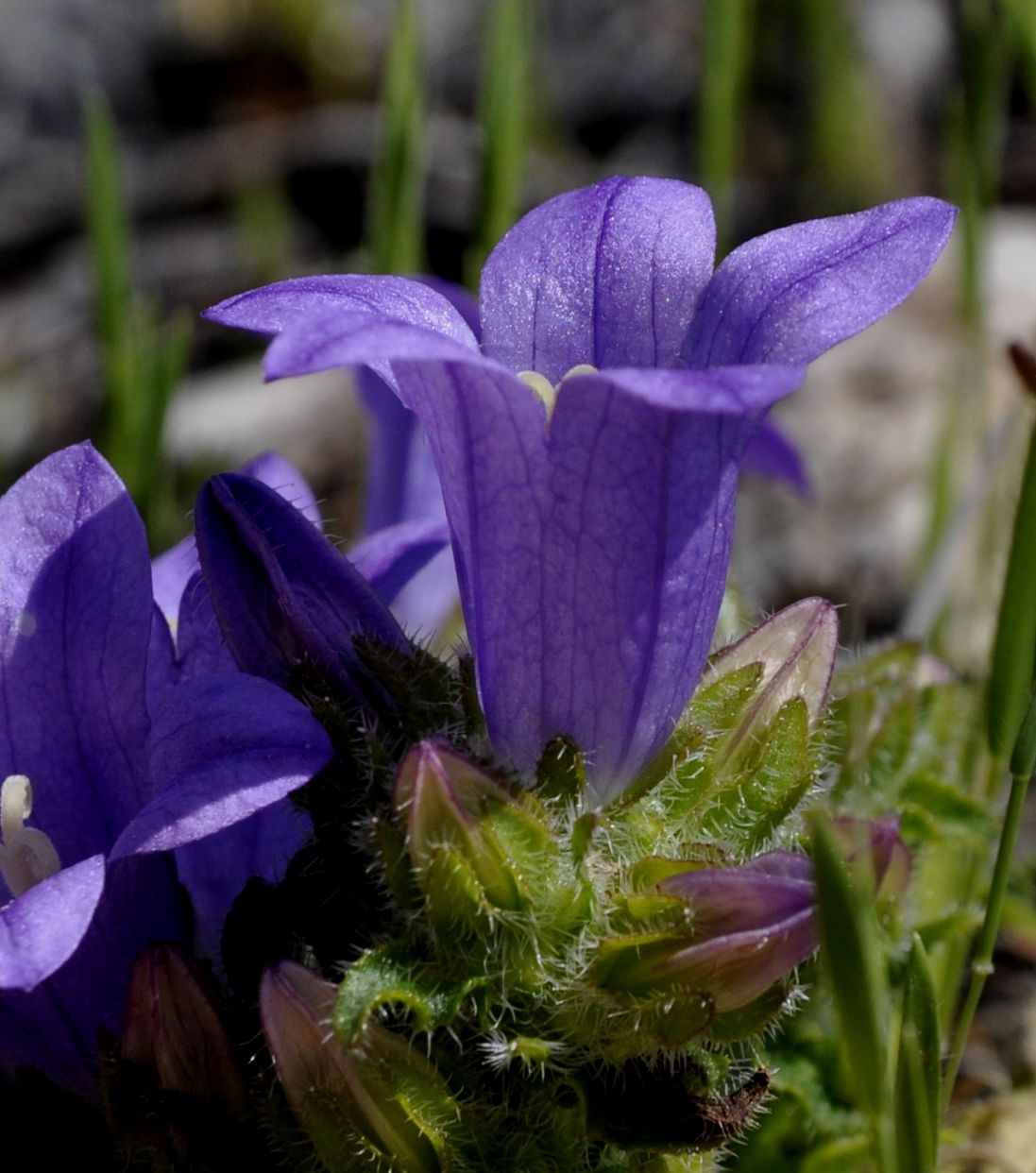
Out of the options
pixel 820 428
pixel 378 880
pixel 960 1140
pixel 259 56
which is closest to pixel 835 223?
pixel 378 880

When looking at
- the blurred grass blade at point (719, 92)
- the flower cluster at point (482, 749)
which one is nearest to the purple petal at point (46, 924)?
the flower cluster at point (482, 749)

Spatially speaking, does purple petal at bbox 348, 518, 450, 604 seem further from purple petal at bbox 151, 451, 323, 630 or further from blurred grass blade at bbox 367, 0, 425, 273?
blurred grass blade at bbox 367, 0, 425, 273

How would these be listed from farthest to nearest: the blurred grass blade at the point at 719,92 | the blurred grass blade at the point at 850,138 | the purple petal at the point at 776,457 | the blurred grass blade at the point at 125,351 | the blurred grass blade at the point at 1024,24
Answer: the blurred grass blade at the point at 850,138 < the blurred grass blade at the point at 719,92 < the blurred grass blade at the point at 125,351 < the blurred grass blade at the point at 1024,24 < the purple petal at the point at 776,457

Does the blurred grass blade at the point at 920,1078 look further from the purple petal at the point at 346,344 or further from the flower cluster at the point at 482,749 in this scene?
the purple petal at the point at 346,344

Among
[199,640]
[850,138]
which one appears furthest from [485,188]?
[850,138]

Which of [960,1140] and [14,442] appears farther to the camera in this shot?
[14,442]

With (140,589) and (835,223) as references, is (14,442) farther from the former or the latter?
(835,223)

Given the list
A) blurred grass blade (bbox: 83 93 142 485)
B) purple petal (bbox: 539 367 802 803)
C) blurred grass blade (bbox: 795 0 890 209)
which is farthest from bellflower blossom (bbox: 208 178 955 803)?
blurred grass blade (bbox: 795 0 890 209)
